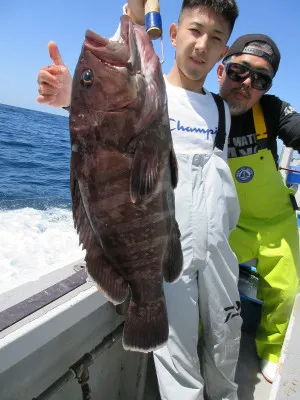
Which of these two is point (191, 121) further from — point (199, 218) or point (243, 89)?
point (243, 89)

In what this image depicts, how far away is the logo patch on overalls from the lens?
292 cm

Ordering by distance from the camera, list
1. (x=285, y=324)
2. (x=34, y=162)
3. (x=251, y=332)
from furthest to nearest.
Result: (x=34, y=162) → (x=251, y=332) → (x=285, y=324)

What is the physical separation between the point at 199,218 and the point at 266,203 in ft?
4.05

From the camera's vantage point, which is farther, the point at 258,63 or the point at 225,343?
the point at 258,63

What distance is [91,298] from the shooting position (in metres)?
2.00

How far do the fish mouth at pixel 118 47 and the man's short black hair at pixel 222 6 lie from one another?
37.7 inches

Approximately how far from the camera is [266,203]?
2.99m

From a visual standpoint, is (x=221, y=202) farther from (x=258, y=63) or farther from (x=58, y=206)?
(x=58, y=206)

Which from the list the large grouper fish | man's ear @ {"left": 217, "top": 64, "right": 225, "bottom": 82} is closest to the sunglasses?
man's ear @ {"left": 217, "top": 64, "right": 225, "bottom": 82}

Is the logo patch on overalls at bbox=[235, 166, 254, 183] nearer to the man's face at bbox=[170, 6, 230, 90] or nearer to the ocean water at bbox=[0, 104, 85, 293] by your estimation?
the man's face at bbox=[170, 6, 230, 90]

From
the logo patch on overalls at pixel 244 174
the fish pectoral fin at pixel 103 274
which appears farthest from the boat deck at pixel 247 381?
the logo patch on overalls at pixel 244 174

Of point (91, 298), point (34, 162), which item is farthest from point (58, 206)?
point (91, 298)

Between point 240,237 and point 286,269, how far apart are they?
1.51ft

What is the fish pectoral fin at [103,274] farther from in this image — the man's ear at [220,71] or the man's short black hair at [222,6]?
the man's ear at [220,71]
